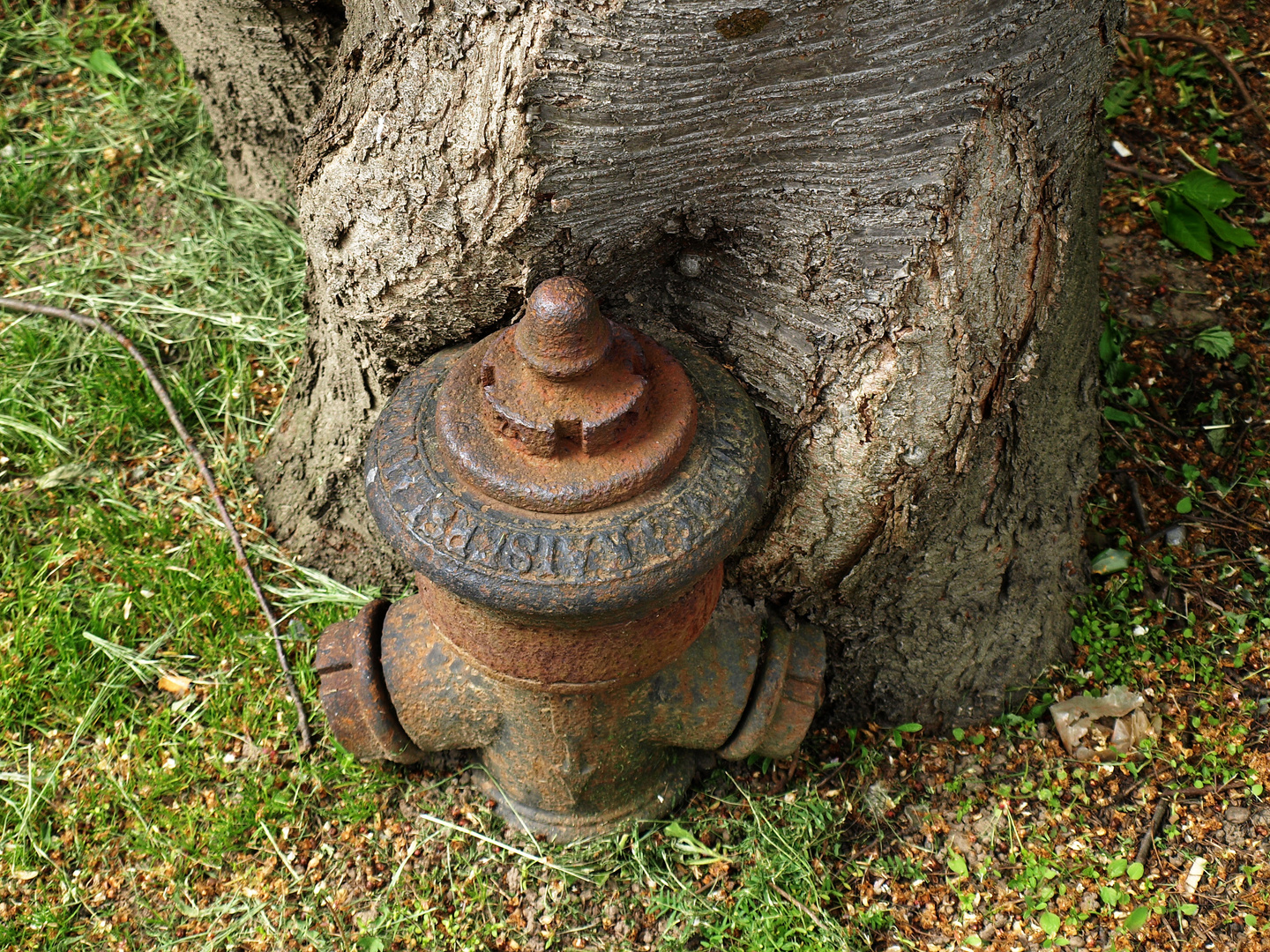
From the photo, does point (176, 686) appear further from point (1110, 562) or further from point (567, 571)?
point (1110, 562)

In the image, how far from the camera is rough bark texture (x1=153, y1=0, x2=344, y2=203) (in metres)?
3.08

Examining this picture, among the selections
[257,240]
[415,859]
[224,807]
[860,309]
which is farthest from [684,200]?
[257,240]

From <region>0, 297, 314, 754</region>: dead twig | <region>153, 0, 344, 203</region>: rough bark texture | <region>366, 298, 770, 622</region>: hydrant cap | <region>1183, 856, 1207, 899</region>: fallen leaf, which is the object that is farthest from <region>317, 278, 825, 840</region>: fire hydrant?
<region>153, 0, 344, 203</region>: rough bark texture

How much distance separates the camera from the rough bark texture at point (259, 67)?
3.08 metres

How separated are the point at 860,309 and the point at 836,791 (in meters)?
1.32

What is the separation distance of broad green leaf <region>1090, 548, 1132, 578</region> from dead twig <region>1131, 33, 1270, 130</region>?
197 cm

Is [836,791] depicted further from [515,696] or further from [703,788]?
[515,696]

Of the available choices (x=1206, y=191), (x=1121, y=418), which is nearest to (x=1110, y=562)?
(x=1121, y=418)

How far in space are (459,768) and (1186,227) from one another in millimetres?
2983

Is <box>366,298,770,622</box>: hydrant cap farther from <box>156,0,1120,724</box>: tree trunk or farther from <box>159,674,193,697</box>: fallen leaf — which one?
<box>159,674,193,697</box>: fallen leaf

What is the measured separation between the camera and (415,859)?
259 cm

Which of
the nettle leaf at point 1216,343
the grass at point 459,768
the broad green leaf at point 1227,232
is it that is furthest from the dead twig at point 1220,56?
the nettle leaf at point 1216,343

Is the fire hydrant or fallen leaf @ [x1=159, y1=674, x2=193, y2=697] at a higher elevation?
the fire hydrant

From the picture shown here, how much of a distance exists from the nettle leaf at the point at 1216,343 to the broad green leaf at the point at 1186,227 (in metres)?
0.37
